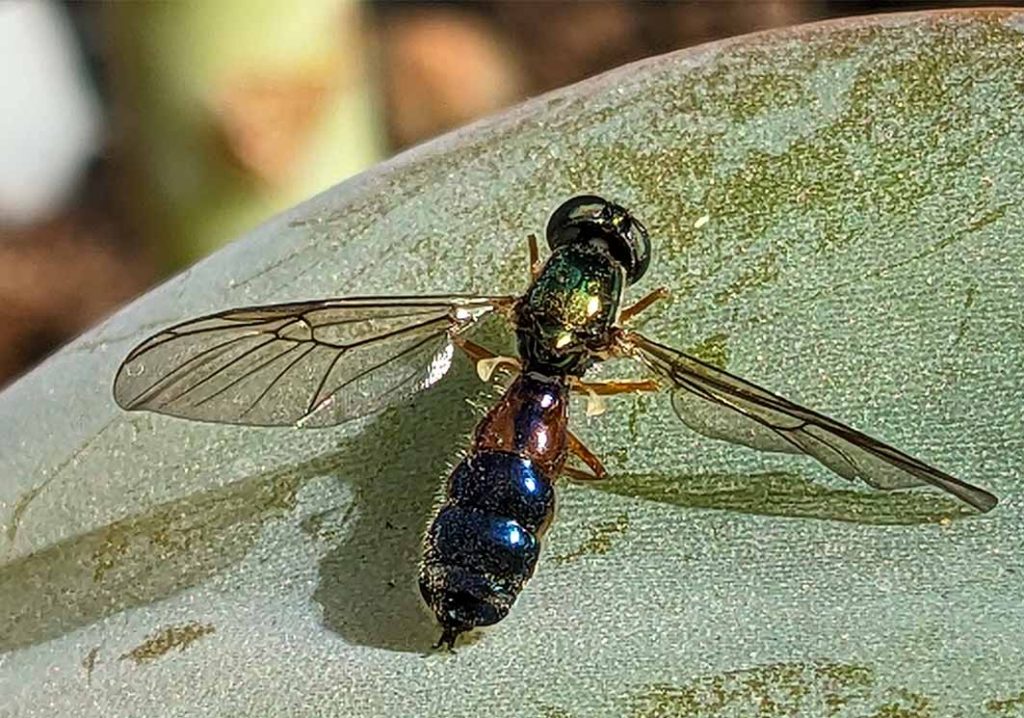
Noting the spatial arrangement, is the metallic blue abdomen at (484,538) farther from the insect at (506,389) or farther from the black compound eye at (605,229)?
the black compound eye at (605,229)

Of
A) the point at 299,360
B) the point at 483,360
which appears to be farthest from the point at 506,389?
Result: the point at 299,360

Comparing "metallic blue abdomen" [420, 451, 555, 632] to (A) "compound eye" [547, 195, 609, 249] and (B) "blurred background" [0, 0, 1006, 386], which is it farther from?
(B) "blurred background" [0, 0, 1006, 386]

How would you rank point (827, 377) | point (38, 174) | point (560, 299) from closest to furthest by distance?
point (827, 377), point (560, 299), point (38, 174)

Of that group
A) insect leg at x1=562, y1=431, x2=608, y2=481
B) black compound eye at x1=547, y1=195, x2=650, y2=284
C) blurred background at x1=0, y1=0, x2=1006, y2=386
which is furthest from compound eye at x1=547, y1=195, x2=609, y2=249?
blurred background at x1=0, y1=0, x2=1006, y2=386

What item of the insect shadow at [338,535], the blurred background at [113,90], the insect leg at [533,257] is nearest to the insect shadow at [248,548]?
the insect shadow at [338,535]

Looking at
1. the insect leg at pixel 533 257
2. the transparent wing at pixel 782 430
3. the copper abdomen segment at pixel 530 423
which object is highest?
the insect leg at pixel 533 257

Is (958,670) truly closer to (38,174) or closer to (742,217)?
(742,217)

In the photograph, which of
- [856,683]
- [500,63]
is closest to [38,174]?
[500,63]

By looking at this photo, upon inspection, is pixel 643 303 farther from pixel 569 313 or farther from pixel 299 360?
pixel 299 360
